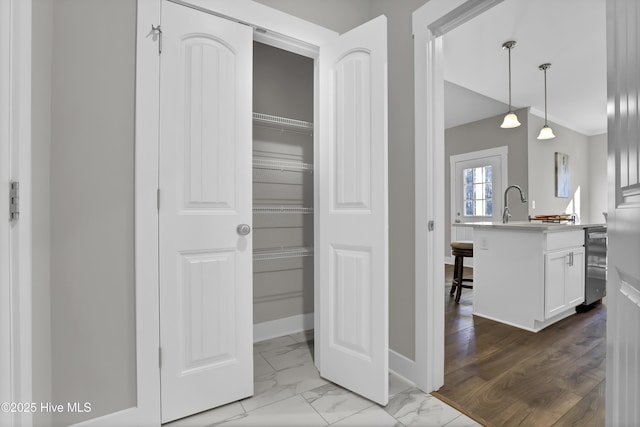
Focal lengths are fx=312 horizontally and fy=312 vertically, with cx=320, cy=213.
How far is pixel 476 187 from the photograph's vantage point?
5.94 m

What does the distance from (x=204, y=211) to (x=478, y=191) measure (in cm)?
559

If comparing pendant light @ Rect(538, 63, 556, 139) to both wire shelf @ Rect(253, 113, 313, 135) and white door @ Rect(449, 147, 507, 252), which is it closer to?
white door @ Rect(449, 147, 507, 252)

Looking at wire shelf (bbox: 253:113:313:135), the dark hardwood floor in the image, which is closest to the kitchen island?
the dark hardwood floor

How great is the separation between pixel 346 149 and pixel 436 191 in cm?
58

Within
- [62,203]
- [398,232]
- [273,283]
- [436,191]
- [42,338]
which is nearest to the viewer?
[42,338]

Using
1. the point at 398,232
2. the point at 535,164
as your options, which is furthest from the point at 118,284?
the point at 535,164

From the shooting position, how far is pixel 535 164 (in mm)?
5297

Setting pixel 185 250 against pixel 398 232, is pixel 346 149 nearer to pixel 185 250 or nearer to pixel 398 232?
pixel 398 232

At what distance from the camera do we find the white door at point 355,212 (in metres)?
1.68

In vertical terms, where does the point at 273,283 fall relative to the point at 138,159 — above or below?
below
